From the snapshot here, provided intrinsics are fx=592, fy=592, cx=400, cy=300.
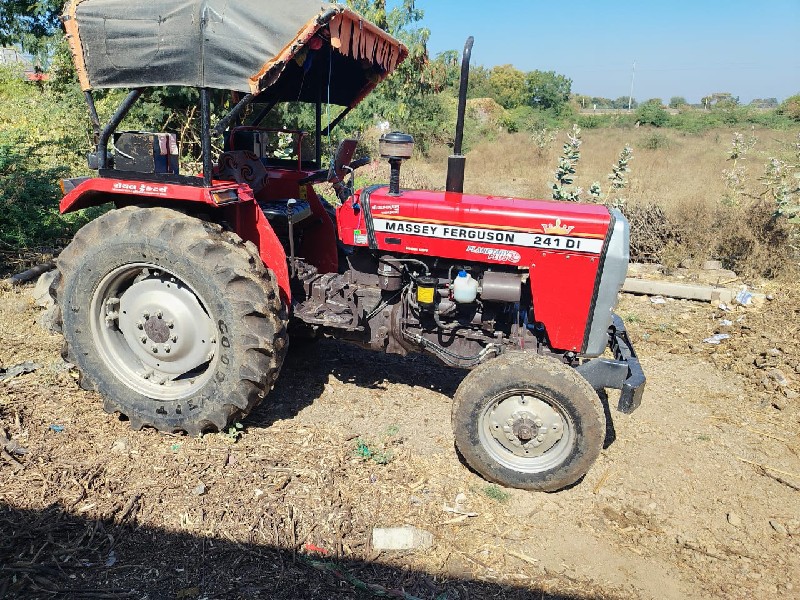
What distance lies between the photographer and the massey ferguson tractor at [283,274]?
3.36 metres

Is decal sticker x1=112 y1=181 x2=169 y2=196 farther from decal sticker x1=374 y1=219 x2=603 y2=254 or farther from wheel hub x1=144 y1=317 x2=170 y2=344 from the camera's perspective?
decal sticker x1=374 y1=219 x2=603 y2=254

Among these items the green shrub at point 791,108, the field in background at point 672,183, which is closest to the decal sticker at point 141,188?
the field in background at point 672,183

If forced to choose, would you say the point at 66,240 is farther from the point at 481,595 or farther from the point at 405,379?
Answer: the point at 481,595

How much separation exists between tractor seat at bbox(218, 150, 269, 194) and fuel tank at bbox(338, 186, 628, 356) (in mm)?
858

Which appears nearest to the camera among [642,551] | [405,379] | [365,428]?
[642,551]

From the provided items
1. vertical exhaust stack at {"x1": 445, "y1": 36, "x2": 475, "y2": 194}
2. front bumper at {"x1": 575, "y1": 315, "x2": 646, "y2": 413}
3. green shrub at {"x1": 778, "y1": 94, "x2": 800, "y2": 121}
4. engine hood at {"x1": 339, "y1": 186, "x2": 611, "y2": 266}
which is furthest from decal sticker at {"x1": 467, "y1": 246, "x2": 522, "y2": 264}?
green shrub at {"x1": 778, "y1": 94, "x2": 800, "y2": 121}

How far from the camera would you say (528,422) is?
347 centimetres

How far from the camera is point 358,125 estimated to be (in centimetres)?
1259

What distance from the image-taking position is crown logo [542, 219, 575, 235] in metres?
3.62

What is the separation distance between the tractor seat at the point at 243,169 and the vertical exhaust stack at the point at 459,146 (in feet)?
4.73

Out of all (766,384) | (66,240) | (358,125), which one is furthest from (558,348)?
(358,125)

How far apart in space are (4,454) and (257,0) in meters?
2.98

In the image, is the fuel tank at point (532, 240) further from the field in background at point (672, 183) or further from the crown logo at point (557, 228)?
the field in background at point (672, 183)

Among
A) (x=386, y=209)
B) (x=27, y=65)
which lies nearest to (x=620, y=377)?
(x=386, y=209)
